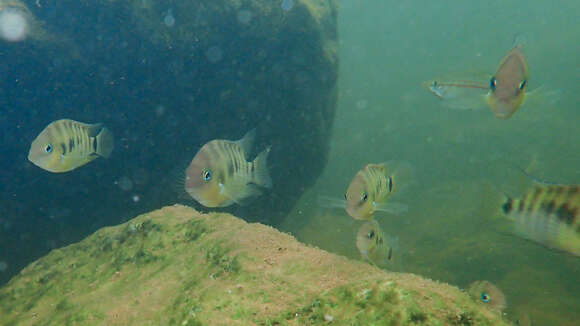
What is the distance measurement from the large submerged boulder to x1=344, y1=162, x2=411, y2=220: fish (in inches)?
229

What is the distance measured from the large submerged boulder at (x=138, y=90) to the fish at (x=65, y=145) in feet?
13.6

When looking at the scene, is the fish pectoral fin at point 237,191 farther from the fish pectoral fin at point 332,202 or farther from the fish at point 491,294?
the fish at point 491,294

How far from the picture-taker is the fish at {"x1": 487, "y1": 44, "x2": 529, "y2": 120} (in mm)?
2795

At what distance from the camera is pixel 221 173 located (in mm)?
3016

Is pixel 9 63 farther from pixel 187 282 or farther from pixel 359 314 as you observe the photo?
pixel 359 314

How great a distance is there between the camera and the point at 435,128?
21969 mm

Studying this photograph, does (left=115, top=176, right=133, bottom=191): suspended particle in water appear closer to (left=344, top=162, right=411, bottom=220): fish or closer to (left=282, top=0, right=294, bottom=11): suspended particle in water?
(left=282, top=0, right=294, bottom=11): suspended particle in water

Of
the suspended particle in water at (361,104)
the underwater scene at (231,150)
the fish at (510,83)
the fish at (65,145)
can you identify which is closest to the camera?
the fish at (510,83)

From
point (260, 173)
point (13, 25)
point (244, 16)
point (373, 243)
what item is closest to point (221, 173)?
point (260, 173)

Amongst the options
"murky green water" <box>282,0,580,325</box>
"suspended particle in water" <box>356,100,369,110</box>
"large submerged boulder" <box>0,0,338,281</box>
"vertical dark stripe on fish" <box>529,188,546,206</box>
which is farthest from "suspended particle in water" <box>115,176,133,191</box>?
"suspended particle in water" <box>356,100,369,110</box>

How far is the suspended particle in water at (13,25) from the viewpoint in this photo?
265 inches

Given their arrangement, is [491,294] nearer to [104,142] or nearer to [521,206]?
[521,206]

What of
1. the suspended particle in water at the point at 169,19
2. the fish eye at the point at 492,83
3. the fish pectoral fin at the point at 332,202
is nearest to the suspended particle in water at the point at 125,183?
→ the suspended particle in water at the point at 169,19

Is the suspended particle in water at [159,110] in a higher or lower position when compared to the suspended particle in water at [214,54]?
lower
